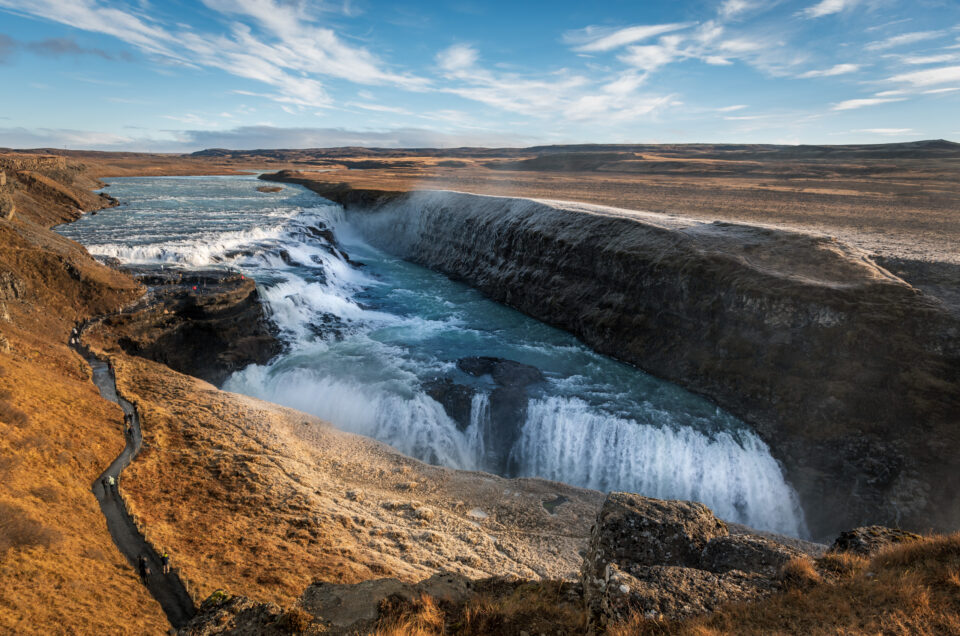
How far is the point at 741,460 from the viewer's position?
1655 centimetres

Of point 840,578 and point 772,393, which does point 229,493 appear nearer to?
point 840,578

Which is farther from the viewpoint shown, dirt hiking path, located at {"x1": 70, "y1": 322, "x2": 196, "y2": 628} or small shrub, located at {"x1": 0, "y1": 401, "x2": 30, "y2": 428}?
small shrub, located at {"x1": 0, "y1": 401, "x2": 30, "y2": 428}

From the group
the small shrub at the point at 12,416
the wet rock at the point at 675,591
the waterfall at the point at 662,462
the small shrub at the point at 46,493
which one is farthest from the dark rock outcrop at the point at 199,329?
the wet rock at the point at 675,591

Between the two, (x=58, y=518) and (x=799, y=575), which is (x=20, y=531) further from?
(x=799, y=575)

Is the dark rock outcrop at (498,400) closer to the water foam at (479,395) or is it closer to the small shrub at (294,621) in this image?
the water foam at (479,395)

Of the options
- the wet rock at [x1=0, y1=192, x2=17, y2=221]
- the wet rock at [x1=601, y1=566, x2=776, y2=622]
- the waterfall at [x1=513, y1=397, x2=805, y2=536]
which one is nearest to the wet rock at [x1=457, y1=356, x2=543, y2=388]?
the waterfall at [x1=513, y1=397, x2=805, y2=536]

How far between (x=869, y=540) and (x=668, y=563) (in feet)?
10.3

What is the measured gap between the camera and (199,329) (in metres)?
22.1

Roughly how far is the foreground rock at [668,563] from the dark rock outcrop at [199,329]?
63.4 feet

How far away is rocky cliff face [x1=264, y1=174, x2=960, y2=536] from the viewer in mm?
15266

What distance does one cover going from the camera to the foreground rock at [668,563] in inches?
226

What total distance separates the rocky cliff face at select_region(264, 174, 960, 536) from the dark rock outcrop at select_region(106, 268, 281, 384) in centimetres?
1656

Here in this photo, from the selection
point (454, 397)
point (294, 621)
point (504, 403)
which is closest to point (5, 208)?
point (454, 397)

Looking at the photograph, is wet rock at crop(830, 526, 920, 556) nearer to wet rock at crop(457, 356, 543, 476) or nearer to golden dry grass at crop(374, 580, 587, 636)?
golden dry grass at crop(374, 580, 587, 636)
